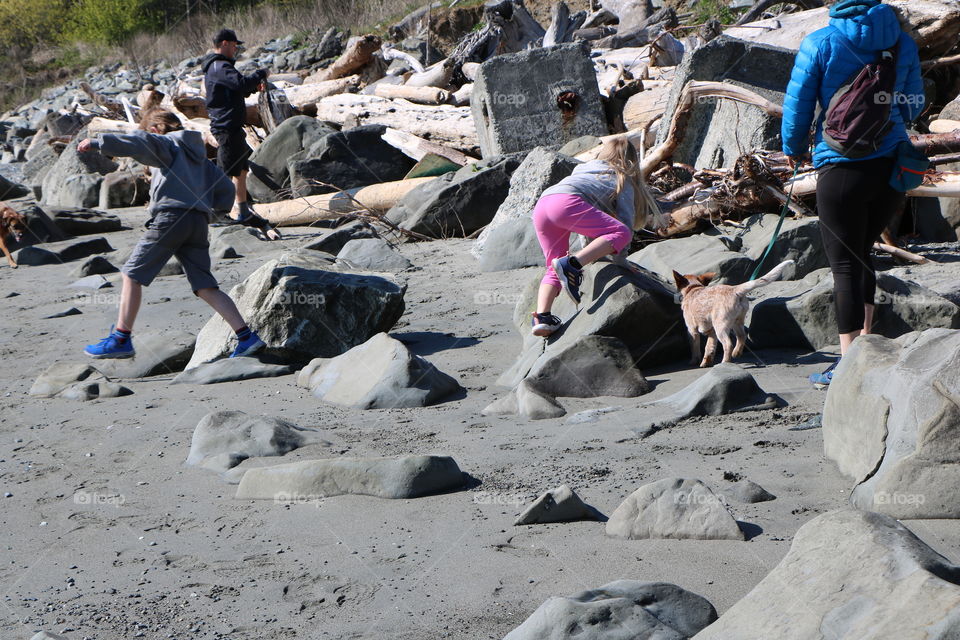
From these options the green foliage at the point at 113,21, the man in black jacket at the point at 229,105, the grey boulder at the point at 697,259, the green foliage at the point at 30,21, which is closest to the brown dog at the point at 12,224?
the man in black jacket at the point at 229,105

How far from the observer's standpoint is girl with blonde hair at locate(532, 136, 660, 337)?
567cm

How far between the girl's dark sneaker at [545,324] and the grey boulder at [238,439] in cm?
164

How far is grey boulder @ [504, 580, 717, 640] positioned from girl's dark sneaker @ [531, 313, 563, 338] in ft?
10.1

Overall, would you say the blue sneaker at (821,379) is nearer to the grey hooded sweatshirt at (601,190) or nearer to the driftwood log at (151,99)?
the grey hooded sweatshirt at (601,190)

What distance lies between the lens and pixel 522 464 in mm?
4031

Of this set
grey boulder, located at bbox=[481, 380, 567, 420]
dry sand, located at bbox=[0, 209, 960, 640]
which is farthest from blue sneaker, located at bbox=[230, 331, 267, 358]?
grey boulder, located at bbox=[481, 380, 567, 420]

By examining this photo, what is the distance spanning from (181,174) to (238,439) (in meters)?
2.45

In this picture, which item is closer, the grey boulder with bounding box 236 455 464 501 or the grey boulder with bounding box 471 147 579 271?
the grey boulder with bounding box 236 455 464 501

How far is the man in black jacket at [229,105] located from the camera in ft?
36.6

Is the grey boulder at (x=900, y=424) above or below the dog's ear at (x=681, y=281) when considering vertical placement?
above

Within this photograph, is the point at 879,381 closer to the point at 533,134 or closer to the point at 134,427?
the point at 134,427

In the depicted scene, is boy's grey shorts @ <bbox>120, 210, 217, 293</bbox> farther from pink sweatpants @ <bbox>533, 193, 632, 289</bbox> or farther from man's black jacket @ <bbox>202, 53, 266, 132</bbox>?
man's black jacket @ <bbox>202, 53, 266, 132</bbox>

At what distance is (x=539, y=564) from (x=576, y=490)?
0.68 m

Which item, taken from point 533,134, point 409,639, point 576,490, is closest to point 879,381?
point 576,490
